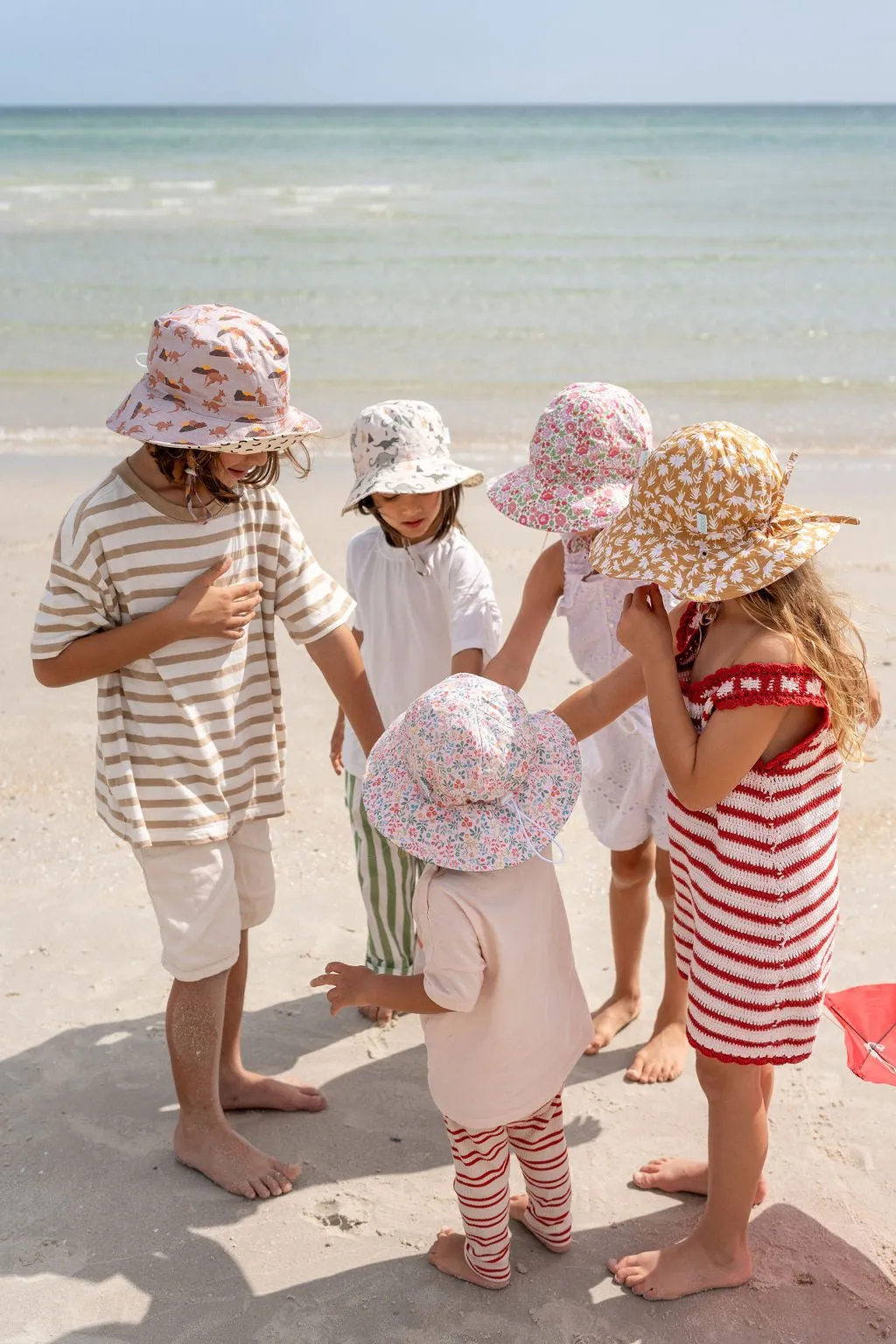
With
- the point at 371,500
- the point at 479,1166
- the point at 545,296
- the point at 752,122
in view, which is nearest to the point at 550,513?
the point at 371,500

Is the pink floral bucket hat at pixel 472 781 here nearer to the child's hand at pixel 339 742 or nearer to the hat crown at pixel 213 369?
the hat crown at pixel 213 369

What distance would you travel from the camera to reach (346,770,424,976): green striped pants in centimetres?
305

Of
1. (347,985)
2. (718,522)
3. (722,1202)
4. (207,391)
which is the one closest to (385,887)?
(347,985)

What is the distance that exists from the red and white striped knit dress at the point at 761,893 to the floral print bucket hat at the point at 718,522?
154 mm

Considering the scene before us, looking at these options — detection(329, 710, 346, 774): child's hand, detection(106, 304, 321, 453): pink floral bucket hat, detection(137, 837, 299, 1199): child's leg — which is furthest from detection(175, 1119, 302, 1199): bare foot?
detection(106, 304, 321, 453): pink floral bucket hat

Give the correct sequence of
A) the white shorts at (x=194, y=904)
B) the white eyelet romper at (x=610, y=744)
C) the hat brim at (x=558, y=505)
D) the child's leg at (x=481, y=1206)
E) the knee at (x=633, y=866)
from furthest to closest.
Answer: the knee at (x=633, y=866)
the white eyelet romper at (x=610, y=744)
the hat brim at (x=558, y=505)
the white shorts at (x=194, y=904)
the child's leg at (x=481, y=1206)

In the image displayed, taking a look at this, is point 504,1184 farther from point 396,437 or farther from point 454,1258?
point 396,437

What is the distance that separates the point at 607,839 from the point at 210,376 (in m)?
1.37

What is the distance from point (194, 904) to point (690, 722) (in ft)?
3.47

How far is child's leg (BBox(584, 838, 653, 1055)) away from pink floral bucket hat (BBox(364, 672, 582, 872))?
0.96 metres

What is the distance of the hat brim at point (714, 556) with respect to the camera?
201cm

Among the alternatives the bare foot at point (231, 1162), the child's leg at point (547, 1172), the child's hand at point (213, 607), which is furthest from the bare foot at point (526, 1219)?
the child's hand at point (213, 607)

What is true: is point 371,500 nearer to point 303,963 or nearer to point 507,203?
point 303,963

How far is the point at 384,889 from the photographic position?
10.1 feet
